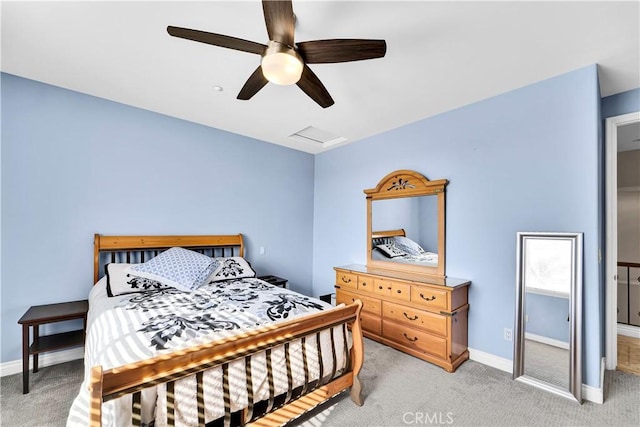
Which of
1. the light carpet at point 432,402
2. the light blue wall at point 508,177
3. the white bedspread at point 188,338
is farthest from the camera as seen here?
the light blue wall at point 508,177

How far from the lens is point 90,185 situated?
9.47 ft

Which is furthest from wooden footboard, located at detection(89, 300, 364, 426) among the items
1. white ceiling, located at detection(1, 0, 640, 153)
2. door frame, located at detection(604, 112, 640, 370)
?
door frame, located at detection(604, 112, 640, 370)

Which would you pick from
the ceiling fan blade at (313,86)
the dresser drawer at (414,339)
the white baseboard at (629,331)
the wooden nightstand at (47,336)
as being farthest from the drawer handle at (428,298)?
the wooden nightstand at (47,336)

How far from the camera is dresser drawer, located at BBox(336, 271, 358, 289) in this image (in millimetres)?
3577

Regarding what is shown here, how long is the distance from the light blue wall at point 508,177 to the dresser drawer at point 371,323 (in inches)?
37.9

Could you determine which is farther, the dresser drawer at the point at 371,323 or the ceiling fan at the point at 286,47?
the dresser drawer at the point at 371,323

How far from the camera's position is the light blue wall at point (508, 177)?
228cm

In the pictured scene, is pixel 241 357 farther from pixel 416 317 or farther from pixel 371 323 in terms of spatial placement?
pixel 371 323

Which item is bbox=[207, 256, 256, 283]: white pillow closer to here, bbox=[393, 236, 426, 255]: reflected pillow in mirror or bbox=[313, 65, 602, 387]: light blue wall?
bbox=[393, 236, 426, 255]: reflected pillow in mirror

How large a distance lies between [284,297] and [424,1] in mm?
2376

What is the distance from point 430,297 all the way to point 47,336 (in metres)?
3.66

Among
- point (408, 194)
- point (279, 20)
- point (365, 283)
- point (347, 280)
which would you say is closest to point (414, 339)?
point (365, 283)

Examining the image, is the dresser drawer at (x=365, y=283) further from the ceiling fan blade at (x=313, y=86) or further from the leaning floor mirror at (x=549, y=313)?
the ceiling fan blade at (x=313, y=86)

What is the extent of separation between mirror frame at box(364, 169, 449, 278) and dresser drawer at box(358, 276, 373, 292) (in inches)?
15.4
